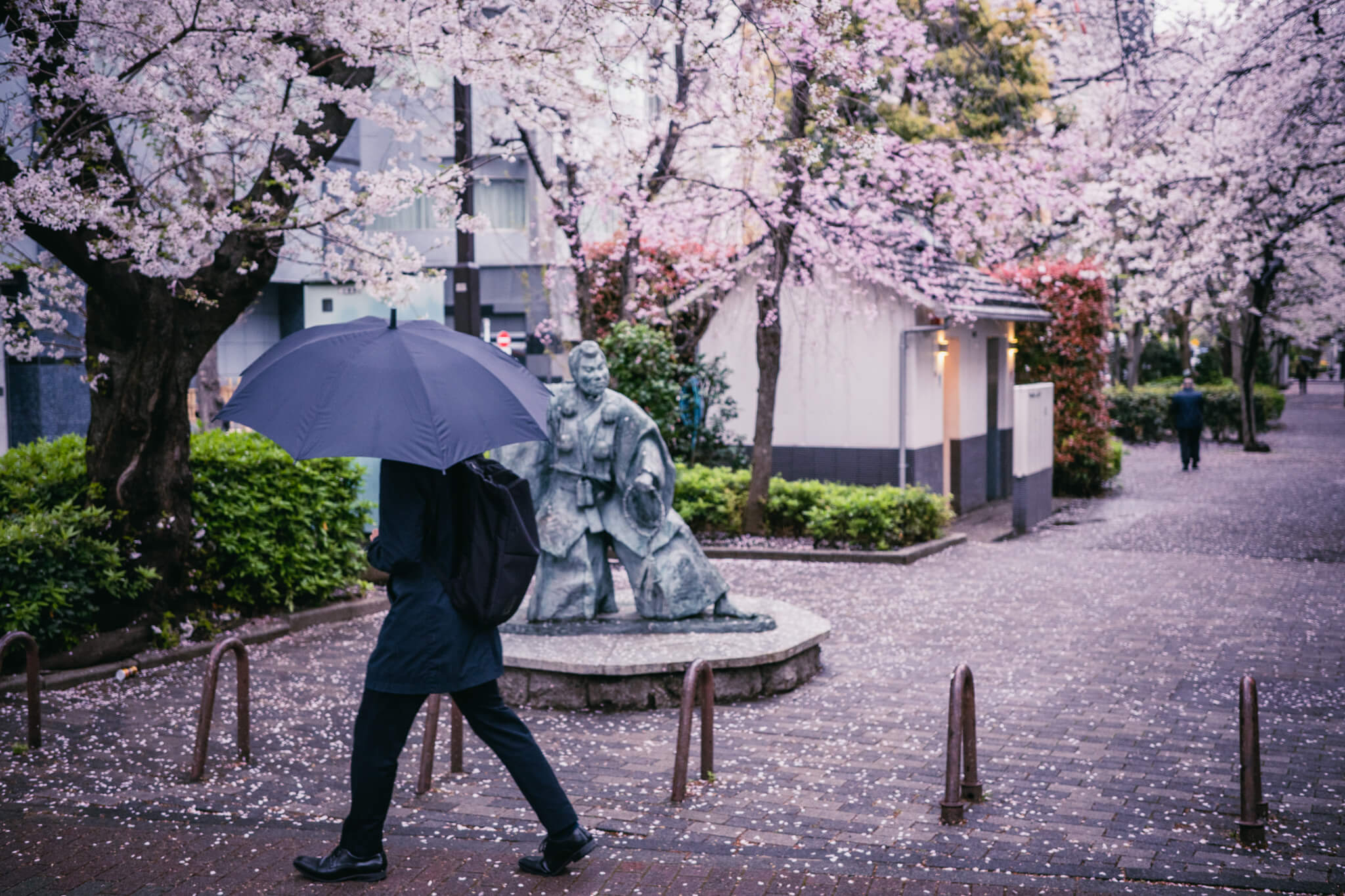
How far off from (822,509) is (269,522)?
6.56m

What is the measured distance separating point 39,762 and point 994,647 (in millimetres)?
6215

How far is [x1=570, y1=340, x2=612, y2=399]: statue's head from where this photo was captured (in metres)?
7.56

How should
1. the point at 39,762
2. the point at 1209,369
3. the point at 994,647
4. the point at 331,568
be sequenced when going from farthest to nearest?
the point at 1209,369, the point at 331,568, the point at 994,647, the point at 39,762

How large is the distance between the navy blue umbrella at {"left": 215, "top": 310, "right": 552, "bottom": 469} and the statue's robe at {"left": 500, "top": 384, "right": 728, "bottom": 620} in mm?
3082

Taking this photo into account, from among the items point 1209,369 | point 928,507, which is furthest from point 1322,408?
point 928,507

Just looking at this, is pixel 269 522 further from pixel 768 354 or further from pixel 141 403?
pixel 768 354

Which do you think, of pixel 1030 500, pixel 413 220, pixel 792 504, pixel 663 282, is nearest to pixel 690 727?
pixel 792 504

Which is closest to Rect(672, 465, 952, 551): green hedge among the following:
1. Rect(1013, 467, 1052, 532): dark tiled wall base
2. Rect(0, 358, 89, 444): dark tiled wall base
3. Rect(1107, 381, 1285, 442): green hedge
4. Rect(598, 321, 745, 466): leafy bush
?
Rect(598, 321, 745, 466): leafy bush

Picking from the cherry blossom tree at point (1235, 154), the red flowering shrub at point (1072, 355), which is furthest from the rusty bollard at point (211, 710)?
the red flowering shrub at point (1072, 355)

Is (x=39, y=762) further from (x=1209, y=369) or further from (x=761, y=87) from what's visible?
(x=1209, y=369)

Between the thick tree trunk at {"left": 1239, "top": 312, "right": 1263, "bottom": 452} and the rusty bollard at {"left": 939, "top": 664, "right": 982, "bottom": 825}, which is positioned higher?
the thick tree trunk at {"left": 1239, "top": 312, "right": 1263, "bottom": 452}

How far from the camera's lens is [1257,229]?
811 inches

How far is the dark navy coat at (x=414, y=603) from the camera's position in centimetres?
422

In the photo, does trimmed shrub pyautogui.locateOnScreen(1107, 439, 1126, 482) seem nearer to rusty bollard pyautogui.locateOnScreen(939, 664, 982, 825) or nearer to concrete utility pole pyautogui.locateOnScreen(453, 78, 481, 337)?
concrete utility pole pyautogui.locateOnScreen(453, 78, 481, 337)
